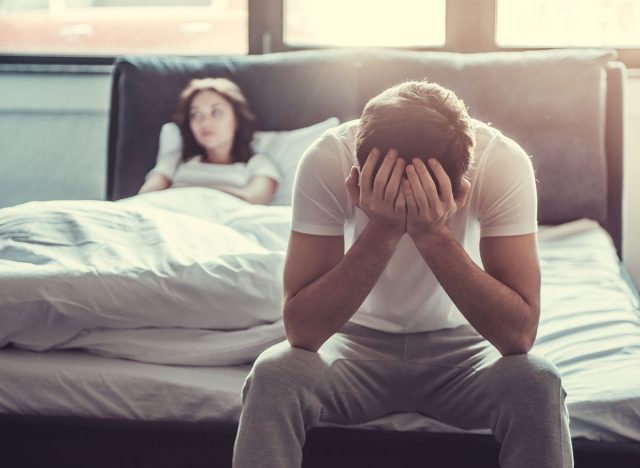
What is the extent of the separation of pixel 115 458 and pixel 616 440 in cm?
80

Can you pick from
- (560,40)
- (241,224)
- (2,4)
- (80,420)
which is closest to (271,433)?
(80,420)

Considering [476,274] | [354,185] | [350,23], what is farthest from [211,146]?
[476,274]

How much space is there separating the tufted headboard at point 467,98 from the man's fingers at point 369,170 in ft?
3.74

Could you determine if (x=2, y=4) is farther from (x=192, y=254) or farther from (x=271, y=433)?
(x=271, y=433)

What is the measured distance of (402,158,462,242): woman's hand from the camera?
1224mm

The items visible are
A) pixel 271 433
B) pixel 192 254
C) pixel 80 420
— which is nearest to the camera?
pixel 271 433

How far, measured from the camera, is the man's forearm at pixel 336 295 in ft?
4.15

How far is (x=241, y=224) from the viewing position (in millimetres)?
1868

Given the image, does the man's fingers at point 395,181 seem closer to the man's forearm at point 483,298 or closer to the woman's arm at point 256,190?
the man's forearm at point 483,298

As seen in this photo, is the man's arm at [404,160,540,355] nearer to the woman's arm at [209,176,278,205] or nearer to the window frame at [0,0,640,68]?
the woman's arm at [209,176,278,205]

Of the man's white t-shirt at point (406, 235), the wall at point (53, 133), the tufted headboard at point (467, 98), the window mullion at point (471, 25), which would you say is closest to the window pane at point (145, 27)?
the wall at point (53, 133)

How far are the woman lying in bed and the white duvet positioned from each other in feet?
2.55

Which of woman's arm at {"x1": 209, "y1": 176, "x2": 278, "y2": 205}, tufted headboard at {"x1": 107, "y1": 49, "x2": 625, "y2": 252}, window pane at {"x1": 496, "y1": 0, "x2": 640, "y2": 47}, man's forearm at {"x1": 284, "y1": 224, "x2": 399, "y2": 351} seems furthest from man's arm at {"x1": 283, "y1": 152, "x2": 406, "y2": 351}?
window pane at {"x1": 496, "y1": 0, "x2": 640, "y2": 47}

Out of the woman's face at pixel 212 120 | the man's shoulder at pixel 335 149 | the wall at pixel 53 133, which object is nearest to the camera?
the man's shoulder at pixel 335 149
